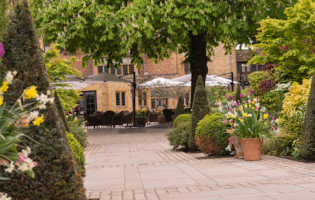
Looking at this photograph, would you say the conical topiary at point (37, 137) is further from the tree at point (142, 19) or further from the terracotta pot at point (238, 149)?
A: the tree at point (142, 19)

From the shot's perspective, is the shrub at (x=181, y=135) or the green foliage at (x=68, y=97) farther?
the green foliage at (x=68, y=97)

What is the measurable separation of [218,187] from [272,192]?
0.83 metres

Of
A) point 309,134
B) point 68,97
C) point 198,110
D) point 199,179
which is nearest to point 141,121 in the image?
point 68,97

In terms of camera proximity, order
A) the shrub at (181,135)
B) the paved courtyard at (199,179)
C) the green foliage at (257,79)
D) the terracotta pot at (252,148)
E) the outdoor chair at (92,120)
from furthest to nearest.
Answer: the outdoor chair at (92,120) < the green foliage at (257,79) < the shrub at (181,135) < the terracotta pot at (252,148) < the paved courtyard at (199,179)

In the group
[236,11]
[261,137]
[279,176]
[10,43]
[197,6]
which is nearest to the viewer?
[10,43]

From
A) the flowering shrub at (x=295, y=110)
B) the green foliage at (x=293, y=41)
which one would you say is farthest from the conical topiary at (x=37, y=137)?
the green foliage at (x=293, y=41)

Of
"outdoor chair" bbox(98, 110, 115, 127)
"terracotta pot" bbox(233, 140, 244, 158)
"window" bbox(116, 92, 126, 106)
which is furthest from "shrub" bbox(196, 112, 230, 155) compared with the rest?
"window" bbox(116, 92, 126, 106)

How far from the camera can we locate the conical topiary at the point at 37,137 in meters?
3.72

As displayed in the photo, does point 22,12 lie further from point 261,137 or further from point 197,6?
point 197,6

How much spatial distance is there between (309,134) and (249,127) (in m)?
1.36

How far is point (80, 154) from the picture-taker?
18.9 ft

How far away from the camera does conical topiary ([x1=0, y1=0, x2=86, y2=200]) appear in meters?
3.72

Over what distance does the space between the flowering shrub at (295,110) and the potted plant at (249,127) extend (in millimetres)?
386

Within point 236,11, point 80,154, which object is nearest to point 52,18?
point 236,11
